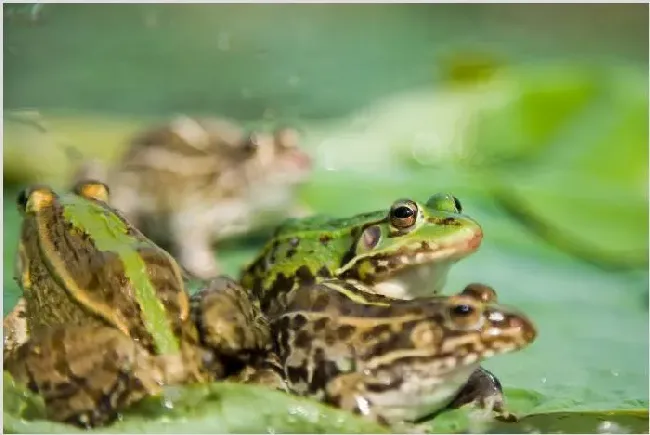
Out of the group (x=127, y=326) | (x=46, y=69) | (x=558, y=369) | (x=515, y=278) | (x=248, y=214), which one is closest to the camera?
(x=127, y=326)

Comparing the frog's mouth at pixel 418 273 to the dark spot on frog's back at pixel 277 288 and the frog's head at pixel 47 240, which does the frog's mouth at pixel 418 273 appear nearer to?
the dark spot on frog's back at pixel 277 288

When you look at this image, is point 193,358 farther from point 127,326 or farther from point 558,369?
point 558,369

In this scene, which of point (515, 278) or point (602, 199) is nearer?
point (515, 278)

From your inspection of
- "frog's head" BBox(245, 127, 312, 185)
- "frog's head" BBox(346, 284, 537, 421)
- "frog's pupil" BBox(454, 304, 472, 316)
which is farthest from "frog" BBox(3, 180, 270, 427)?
"frog's head" BBox(245, 127, 312, 185)

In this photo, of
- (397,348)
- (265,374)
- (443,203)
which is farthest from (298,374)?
(443,203)

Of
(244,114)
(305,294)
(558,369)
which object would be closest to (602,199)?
(558,369)
